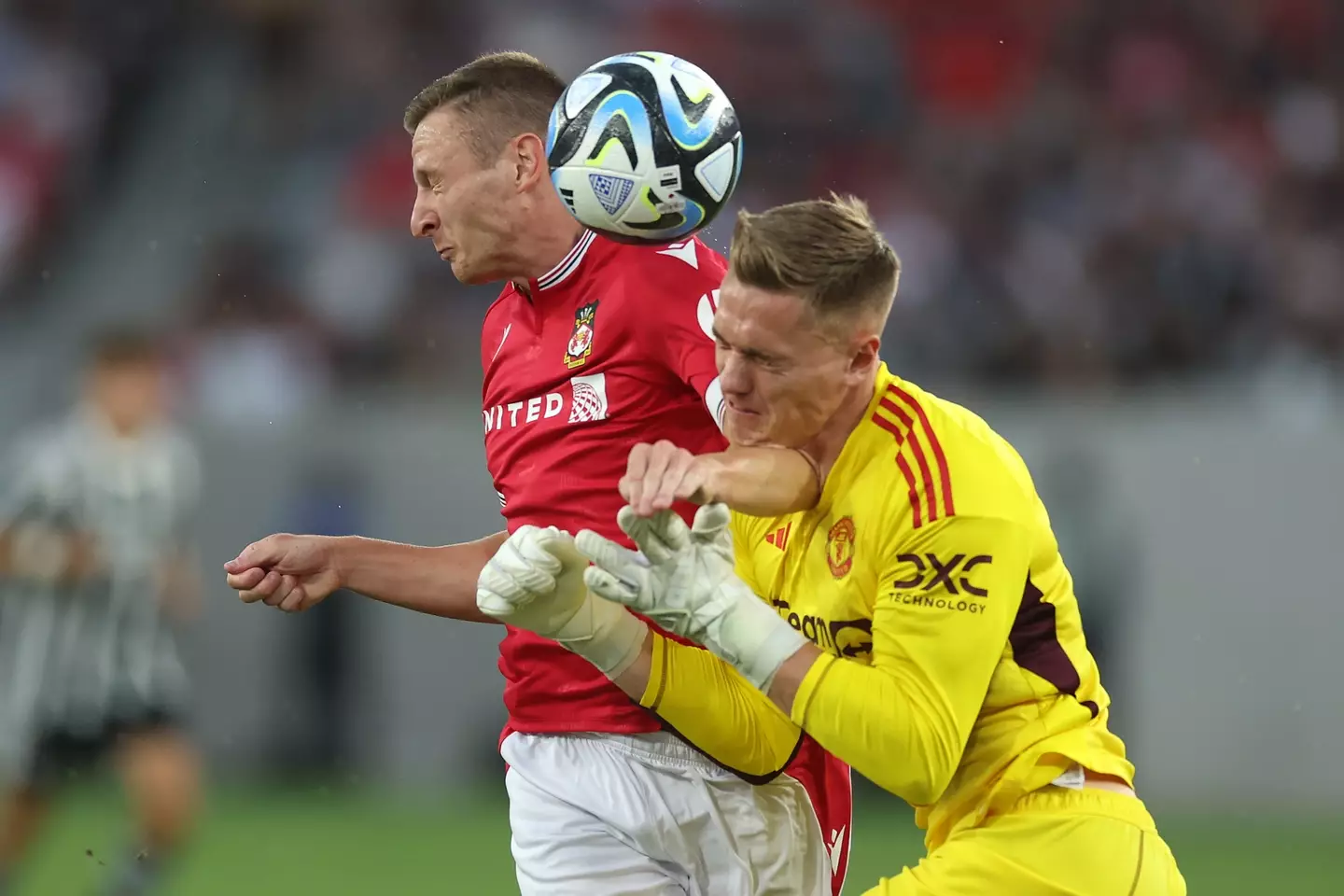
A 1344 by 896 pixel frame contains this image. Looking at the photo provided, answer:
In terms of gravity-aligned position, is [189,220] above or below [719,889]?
above

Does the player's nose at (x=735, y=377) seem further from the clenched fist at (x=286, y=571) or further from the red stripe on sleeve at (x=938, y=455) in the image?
the clenched fist at (x=286, y=571)

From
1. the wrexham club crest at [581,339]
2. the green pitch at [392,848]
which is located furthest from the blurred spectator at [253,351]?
the wrexham club crest at [581,339]

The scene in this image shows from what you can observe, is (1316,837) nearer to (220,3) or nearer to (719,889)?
(719,889)

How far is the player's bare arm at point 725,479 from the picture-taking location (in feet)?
10.6

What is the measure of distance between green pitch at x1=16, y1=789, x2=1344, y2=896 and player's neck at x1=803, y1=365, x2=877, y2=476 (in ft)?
17.2

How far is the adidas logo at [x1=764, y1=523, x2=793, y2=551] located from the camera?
3861 mm

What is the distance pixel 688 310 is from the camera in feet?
13.0

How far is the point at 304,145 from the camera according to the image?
13.5 m

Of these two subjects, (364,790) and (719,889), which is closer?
(719,889)

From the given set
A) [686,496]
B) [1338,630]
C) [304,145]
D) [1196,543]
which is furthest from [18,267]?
[686,496]

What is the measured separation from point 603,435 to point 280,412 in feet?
25.6

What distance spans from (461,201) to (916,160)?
9.50 meters

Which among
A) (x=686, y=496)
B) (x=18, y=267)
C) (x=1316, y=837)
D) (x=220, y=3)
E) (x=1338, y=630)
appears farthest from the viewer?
(x=220, y=3)

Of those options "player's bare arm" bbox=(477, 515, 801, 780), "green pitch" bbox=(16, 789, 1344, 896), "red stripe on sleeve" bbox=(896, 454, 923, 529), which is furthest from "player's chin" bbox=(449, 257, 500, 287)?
"green pitch" bbox=(16, 789, 1344, 896)
